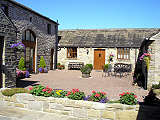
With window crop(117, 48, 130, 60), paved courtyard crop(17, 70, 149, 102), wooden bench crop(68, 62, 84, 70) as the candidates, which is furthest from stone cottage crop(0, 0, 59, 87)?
window crop(117, 48, 130, 60)

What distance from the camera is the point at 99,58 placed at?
62.7ft

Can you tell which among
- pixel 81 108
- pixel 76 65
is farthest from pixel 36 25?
pixel 81 108

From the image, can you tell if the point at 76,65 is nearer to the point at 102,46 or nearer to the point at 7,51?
the point at 102,46

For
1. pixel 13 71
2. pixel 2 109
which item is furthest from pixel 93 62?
pixel 2 109

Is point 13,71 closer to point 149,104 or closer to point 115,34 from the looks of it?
point 149,104

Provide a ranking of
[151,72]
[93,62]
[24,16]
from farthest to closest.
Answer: [93,62], [24,16], [151,72]

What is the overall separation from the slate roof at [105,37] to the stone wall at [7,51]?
12.3m

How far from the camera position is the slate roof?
61.7 ft

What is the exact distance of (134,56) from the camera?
1800 cm

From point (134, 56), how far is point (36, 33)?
415 inches

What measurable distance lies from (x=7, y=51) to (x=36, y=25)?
851 centimetres

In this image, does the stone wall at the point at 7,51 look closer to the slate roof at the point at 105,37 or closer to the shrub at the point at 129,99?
the shrub at the point at 129,99

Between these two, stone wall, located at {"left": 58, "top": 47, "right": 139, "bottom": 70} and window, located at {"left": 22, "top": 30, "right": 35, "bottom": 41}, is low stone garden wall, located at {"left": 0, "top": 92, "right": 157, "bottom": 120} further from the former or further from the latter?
stone wall, located at {"left": 58, "top": 47, "right": 139, "bottom": 70}

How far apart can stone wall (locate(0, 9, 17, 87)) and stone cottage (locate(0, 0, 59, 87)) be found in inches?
153
